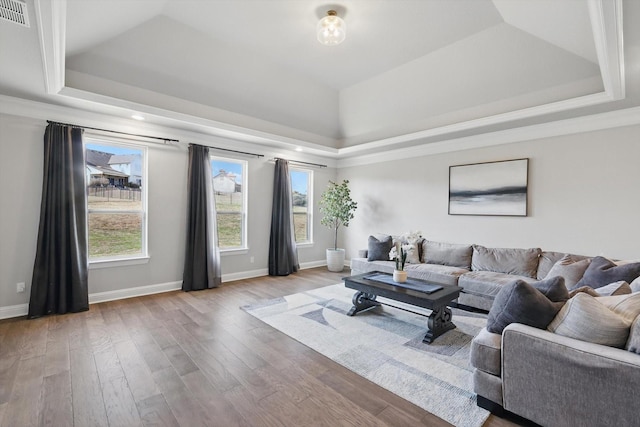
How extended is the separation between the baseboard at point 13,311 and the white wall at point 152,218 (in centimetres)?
4

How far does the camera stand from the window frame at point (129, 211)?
4105 millimetres

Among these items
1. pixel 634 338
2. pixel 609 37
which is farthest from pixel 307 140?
pixel 634 338

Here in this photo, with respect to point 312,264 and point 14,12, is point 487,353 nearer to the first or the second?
point 14,12

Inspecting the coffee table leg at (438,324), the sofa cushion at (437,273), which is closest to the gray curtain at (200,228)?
the sofa cushion at (437,273)

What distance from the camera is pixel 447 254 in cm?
490

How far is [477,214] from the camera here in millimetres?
4941

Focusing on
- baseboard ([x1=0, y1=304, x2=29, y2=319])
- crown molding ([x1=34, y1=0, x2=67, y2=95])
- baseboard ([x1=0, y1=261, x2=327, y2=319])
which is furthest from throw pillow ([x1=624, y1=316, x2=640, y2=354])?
baseboard ([x1=0, y1=304, x2=29, y2=319])

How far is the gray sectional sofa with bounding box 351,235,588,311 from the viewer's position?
391cm

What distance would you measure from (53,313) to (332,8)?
16.6ft

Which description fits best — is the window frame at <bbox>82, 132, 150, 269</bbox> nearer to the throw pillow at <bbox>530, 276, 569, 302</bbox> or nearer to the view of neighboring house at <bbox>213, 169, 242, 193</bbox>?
the view of neighboring house at <bbox>213, 169, 242, 193</bbox>

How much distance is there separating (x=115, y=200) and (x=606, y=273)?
6.08 m

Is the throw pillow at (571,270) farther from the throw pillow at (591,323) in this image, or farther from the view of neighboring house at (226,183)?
the view of neighboring house at (226,183)

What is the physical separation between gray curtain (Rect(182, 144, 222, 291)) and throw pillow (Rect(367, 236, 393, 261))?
2796 millimetres

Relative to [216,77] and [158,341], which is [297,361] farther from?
[216,77]
